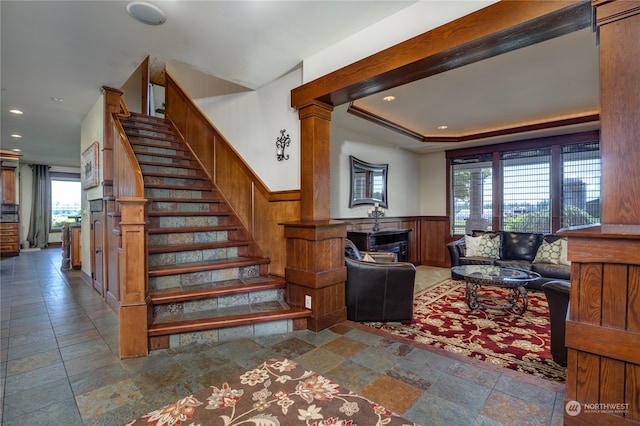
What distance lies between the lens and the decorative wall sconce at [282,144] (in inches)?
129

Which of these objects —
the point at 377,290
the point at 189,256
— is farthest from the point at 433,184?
the point at 189,256

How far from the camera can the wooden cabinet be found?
767 centimetres

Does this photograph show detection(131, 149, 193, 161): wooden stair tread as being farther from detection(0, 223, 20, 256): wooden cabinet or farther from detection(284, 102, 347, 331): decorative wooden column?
detection(0, 223, 20, 256): wooden cabinet

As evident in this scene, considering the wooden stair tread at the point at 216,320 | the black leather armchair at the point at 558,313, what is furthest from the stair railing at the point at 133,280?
the black leather armchair at the point at 558,313

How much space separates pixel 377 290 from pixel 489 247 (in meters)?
3.16

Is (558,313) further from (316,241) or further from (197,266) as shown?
(197,266)

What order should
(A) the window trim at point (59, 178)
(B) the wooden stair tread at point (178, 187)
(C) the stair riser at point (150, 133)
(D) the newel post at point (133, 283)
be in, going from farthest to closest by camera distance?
(A) the window trim at point (59, 178) → (C) the stair riser at point (150, 133) → (B) the wooden stair tread at point (178, 187) → (D) the newel post at point (133, 283)

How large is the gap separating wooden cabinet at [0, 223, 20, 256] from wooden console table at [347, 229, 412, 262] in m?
8.77

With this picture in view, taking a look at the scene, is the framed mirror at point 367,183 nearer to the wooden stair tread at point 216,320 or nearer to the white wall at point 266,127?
the white wall at point 266,127

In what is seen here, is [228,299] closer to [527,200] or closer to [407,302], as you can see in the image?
[407,302]

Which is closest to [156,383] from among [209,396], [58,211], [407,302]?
[209,396]

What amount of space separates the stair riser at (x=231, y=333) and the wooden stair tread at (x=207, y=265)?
27.0 inches

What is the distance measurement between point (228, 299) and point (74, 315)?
69.2 inches

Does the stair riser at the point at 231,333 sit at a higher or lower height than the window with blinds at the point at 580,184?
Result: lower
